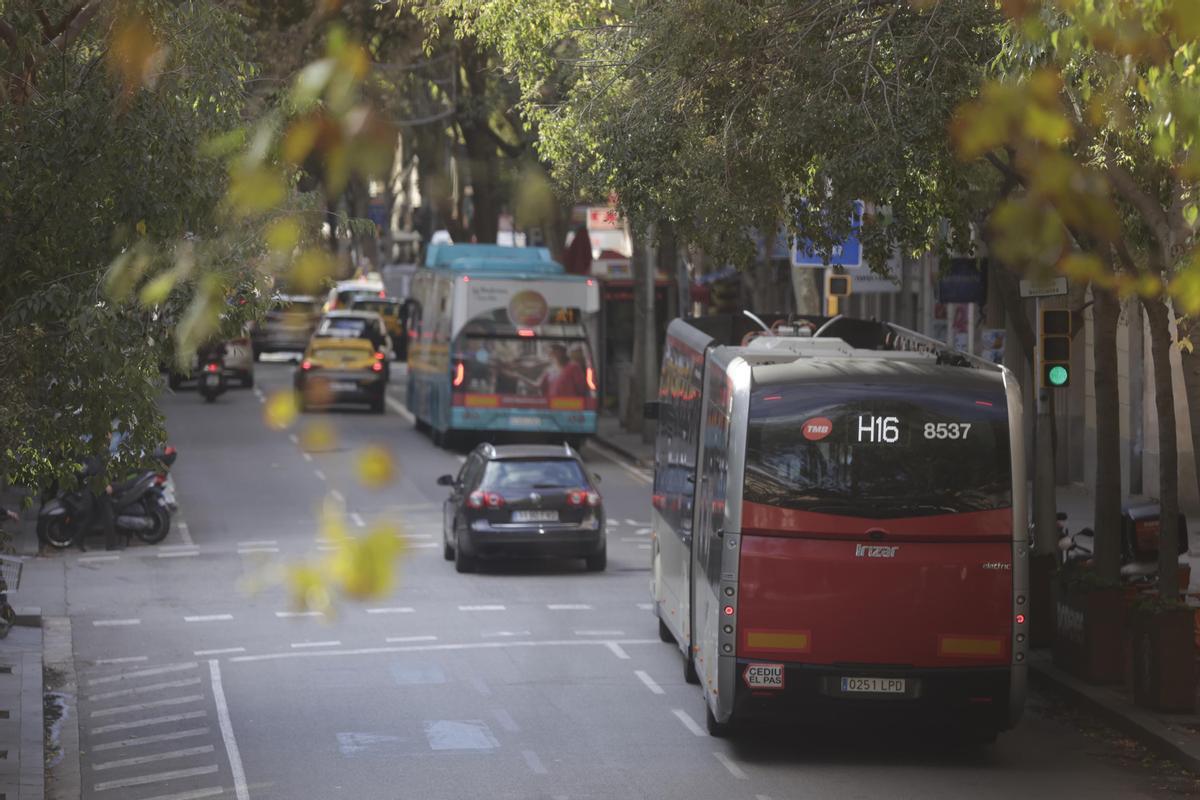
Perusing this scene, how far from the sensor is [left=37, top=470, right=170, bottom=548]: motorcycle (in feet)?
83.7

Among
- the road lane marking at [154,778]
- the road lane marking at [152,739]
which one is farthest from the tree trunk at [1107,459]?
the road lane marking at [154,778]

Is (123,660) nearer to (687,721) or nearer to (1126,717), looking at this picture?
(687,721)

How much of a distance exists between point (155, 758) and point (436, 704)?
2533mm

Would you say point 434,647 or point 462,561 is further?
point 462,561

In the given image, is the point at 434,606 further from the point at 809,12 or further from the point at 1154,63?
the point at 1154,63

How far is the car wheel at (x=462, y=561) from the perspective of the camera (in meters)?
23.2

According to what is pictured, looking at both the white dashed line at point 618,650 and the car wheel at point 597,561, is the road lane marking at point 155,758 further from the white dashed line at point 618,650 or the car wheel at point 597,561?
the car wheel at point 597,561

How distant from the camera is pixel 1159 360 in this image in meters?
15.2

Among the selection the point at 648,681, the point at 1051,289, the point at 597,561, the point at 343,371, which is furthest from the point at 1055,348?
the point at 343,371

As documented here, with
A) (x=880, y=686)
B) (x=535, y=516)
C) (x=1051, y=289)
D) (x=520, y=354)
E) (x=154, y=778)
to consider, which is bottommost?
(x=154, y=778)

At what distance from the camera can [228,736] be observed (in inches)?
570

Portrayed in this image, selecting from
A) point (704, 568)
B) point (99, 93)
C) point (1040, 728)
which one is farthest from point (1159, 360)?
point (99, 93)

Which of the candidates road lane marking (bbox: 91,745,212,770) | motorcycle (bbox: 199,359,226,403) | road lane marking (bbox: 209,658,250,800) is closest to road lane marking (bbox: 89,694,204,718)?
road lane marking (bbox: 209,658,250,800)

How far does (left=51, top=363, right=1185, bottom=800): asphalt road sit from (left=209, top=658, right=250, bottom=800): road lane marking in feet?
0.11
